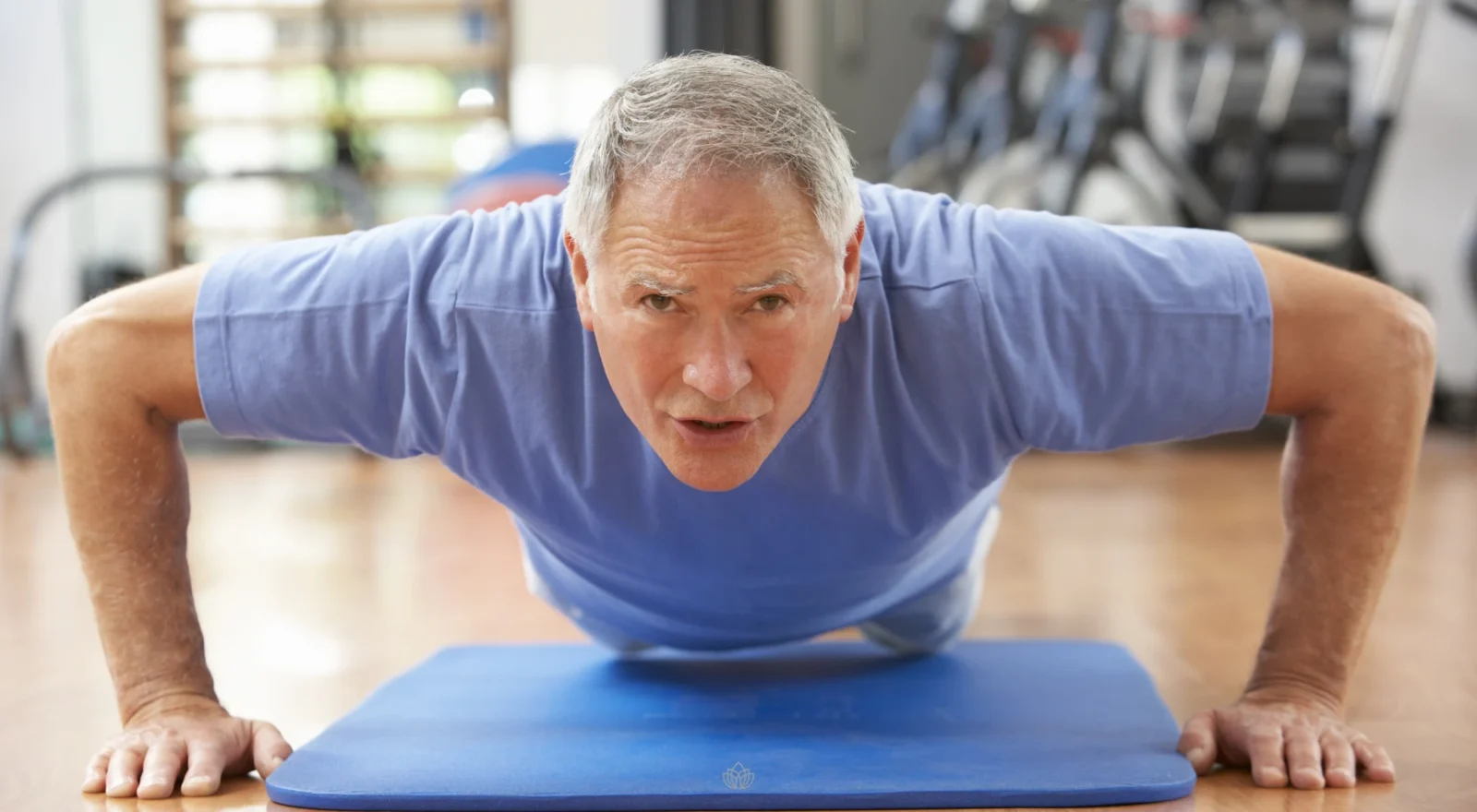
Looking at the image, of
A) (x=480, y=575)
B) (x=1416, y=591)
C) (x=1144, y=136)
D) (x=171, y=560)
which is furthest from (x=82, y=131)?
(x=1416, y=591)

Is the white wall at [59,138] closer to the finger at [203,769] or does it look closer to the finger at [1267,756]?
the finger at [203,769]

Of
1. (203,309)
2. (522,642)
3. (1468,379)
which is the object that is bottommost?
(1468,379)

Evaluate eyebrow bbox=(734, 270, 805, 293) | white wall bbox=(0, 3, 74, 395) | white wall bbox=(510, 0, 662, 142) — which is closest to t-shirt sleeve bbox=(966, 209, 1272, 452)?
eyebrow bbox=(734, 270, 805, 293)

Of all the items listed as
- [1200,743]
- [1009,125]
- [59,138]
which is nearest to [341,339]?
[1200,743]

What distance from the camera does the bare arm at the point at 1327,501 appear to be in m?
1.30

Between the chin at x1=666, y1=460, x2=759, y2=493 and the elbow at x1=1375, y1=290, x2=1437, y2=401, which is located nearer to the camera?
the chin at x1=666, y1=460, x2=759, y2=493

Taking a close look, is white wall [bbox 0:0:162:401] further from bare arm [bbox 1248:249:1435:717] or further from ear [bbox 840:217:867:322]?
bare arm [bbox 1248:249:1435:717]

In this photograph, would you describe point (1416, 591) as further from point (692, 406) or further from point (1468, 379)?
point (1468, 379)

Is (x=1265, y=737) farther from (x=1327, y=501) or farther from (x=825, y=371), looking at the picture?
(x=825, y=371)

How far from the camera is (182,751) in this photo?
52.2 inches

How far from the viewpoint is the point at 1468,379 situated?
188 inches

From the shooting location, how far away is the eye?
1.10 meters

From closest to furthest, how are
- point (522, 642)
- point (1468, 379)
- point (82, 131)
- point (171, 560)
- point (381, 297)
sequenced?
point (381, 297), point (171, 560), point (522, 642), point (82, 131), point (1468, 379)

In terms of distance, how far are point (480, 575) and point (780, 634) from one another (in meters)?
1.06
